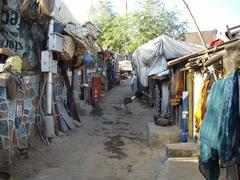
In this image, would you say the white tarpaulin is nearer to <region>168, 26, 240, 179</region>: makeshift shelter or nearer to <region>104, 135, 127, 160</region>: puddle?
<region>104, 135, 127, 160</region>: puddle

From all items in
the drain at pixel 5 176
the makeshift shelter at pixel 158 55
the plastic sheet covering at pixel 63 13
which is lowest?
the drain at pixel 5 176

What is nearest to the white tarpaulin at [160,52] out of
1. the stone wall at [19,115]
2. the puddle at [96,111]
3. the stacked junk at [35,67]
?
the puddle at [96,111]

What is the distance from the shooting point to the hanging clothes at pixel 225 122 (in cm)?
400

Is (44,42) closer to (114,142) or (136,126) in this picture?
(114,142)

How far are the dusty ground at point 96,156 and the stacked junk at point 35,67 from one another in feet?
1.66

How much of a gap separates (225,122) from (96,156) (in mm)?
7835

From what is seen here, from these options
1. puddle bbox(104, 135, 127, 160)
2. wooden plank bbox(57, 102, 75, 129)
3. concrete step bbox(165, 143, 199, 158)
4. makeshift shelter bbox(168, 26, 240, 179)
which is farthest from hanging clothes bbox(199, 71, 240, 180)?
wooden plank bbox(57, 102, 75, 129)

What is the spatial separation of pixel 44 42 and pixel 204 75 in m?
5.91

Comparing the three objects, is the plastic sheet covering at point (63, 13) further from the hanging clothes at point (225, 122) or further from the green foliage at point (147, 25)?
the green foliage at point (147, 25)

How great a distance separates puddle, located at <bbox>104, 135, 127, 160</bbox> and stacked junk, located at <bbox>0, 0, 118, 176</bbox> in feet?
5.77

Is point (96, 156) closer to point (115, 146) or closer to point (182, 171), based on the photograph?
point (115, 146)

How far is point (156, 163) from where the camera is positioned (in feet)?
34.7

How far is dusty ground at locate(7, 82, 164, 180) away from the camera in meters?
9.48

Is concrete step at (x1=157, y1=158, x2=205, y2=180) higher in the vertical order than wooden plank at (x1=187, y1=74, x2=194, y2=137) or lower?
lower
